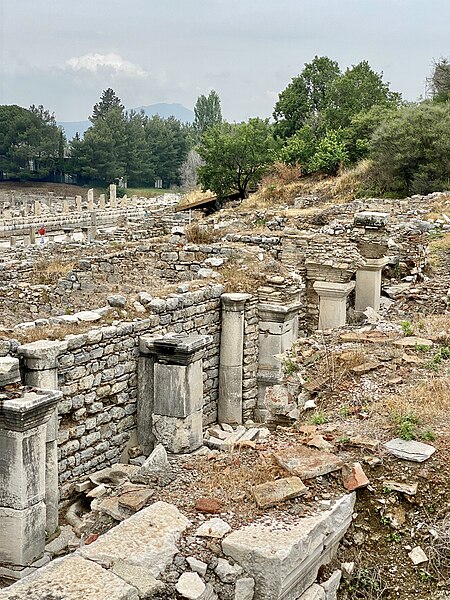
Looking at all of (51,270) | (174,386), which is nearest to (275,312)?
(174,386)

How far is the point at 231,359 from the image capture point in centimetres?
1041

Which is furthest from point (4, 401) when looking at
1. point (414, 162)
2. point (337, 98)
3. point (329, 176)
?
point (337, 98)

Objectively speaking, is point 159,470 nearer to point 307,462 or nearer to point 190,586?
point 307,462

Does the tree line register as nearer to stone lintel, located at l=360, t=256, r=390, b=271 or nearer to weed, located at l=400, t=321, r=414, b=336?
stone lintel, located at l=360, t=256, r=390, b=271

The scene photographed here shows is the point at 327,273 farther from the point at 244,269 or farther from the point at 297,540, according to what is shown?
the point at 297,540

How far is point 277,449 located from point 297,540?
1335mm

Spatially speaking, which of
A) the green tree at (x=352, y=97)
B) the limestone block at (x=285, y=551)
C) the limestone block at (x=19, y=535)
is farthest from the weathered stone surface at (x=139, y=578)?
the green tree at (x=352, y=97)

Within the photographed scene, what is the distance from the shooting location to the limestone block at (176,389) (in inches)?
326

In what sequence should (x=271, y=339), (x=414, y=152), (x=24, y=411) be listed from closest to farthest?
(x=24, y=411)
(x=271, y=339)
(x=414, y=152)

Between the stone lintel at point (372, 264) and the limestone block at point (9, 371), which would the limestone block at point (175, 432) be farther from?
the stone lintel at point (372, 264)

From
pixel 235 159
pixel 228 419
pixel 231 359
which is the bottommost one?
pixel 228 419

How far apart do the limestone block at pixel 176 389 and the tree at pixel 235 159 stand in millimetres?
27353

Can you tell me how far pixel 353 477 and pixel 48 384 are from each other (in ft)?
10.9

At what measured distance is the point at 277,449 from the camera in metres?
5.42
